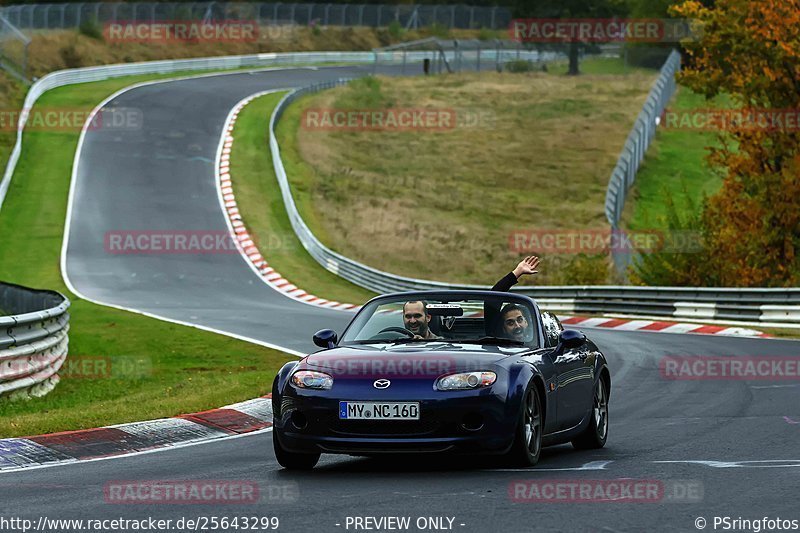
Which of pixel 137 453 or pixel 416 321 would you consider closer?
pixel 416 321

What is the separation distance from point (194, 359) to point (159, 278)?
1686 cm

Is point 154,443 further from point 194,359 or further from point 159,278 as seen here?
point 159,278

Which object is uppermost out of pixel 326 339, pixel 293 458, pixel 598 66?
pixel 598 66

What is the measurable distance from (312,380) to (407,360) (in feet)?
2.18

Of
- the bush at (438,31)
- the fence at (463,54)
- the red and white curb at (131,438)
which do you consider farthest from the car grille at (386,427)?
the bush at (438,31)

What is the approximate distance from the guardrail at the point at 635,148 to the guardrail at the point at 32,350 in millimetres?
26176

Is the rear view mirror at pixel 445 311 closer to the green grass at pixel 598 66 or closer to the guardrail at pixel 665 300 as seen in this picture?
the guardrail at pixel 665 300

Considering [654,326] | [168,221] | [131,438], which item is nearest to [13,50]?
[168,221]

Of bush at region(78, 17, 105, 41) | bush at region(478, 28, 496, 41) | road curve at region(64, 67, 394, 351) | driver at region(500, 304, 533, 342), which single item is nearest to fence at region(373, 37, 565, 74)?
bush at region(478, 28, 496, 41)

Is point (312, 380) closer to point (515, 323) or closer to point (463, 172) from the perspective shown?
point (515, 323)

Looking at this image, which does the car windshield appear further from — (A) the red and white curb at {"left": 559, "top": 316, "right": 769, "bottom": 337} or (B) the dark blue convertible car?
(A) the red and white curb at {"left": 559, "top": 316, "right": 769, "bottom": 337}

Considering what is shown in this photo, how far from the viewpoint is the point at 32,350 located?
1600cm

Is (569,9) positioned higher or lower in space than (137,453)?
higher

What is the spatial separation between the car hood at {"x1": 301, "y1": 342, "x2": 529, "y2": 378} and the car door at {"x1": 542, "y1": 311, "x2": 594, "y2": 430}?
618 mm
